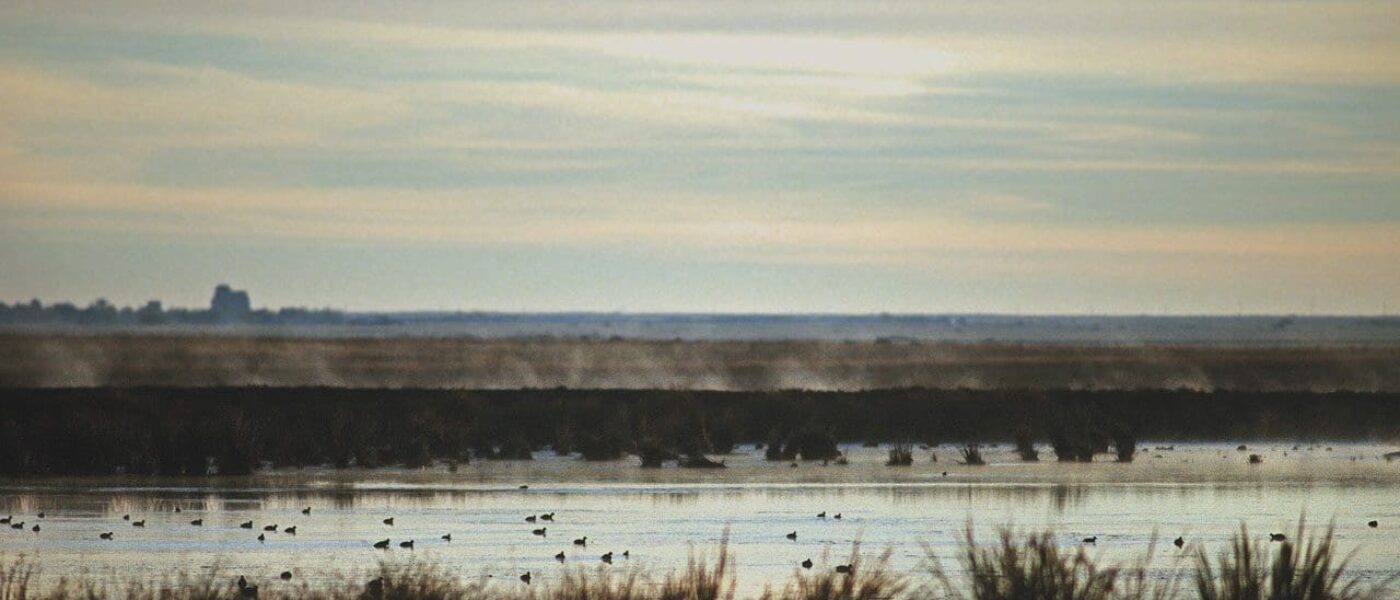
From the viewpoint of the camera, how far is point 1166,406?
5862 centimetres

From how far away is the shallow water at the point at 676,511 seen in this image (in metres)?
28.3

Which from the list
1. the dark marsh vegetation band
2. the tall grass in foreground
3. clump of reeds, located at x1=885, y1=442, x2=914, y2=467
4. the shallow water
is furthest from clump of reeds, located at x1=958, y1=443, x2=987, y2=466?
the tall grass in foreground

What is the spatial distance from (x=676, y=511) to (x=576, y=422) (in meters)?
16.8

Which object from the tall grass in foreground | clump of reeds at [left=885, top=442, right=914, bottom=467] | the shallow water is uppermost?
clump of reeds at [left=885, top=442, right=914, bottom=467]

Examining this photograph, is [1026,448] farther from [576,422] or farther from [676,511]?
[676,511]

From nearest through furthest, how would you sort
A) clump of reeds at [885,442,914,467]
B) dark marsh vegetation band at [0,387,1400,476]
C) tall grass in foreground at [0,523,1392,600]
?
tall grass in foreground at [0,523,1392,600] → dark marsh vegetation band at [0,387,1400,476] → clump of reeds at [885,442,914,467]

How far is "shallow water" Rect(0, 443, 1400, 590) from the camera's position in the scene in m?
28.3

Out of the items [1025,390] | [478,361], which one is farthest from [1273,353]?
[1025,390]

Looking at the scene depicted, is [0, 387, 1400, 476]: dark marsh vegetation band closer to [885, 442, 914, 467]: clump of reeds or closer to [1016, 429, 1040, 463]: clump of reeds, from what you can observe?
[1016, 429, 1040, 463]: clump of reeds

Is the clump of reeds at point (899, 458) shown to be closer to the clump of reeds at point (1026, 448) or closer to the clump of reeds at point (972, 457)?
the clump of reeds at point (972, 457)

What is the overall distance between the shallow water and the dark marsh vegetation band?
1380 mm

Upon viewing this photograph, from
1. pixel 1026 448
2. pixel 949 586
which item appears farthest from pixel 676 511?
pixel 1026 448

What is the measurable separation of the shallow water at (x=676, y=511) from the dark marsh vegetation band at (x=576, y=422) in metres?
1.38

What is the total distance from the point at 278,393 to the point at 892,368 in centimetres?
5502
